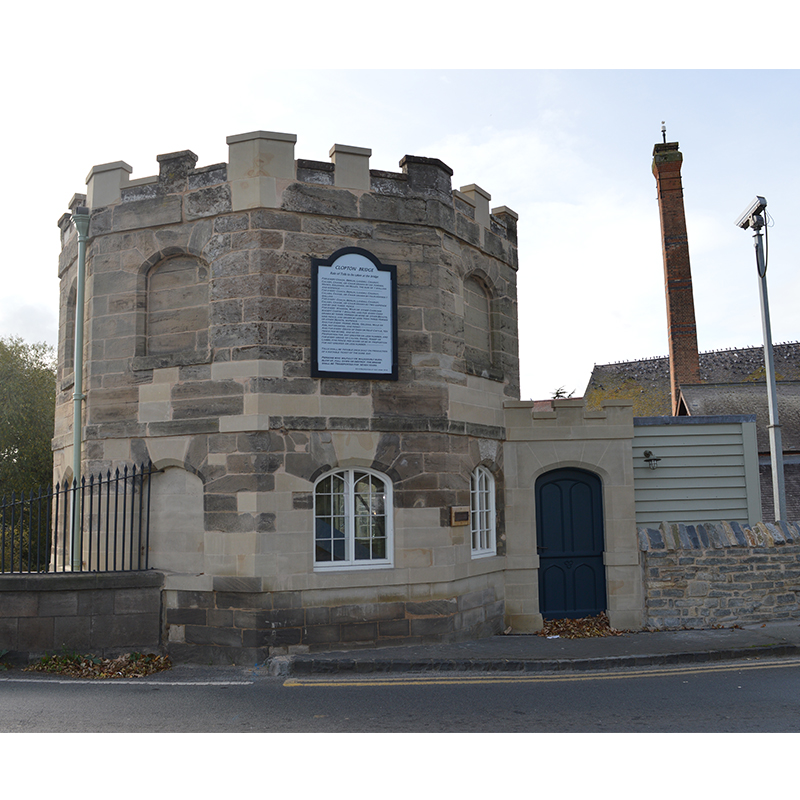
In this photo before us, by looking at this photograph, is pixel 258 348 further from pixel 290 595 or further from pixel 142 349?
pixel 290 595

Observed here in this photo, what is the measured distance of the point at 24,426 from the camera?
23.6 meters

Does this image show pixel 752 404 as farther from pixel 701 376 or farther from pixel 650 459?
pixel 701 376

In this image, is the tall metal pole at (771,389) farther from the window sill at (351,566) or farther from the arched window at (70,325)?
the arched window at (70,325)

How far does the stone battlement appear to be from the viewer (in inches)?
381

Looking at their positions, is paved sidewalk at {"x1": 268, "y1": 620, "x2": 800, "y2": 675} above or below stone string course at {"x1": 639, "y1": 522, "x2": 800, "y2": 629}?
below

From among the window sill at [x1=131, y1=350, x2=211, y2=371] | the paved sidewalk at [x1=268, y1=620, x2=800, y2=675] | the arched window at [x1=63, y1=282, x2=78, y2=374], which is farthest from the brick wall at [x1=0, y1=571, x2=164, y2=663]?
the arched window at [x1=63, y1=282, x2=78, y2=374]

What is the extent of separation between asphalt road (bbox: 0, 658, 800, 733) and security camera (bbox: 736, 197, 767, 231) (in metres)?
7.73

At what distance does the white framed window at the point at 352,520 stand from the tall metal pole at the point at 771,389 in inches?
276

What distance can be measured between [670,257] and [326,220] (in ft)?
63.4

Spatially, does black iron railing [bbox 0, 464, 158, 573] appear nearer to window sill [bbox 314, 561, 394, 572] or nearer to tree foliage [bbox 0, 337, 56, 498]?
window sill [bbox 314, 561, 394, 572]

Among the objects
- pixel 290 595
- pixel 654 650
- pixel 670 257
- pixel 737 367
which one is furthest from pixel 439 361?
pixel 737 367

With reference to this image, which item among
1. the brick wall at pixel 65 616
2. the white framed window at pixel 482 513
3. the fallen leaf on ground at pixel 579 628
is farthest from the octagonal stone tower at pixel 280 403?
the fallen leaf on ground at pixel 579 628

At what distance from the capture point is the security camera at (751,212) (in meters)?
12.3

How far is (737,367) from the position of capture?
32156mm
